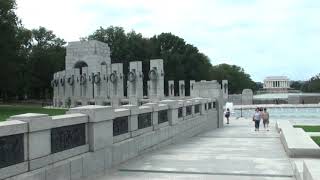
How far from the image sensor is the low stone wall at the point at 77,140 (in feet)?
25.5

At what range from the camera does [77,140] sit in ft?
33.3

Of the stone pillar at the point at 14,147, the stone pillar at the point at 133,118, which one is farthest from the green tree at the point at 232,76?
the stone pillar at the point at 14,147

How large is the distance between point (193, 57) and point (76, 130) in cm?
8870

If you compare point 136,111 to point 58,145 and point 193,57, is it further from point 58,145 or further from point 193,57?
point 193,57

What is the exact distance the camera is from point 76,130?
1015 cm

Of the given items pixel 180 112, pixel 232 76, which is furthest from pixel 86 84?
pixel 232 76

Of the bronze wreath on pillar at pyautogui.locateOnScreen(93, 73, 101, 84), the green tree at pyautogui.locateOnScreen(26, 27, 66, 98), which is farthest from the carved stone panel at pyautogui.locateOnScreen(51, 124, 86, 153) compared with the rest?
the green tree at pyautogui.locateOnScreen(26, 27, 66, 98)

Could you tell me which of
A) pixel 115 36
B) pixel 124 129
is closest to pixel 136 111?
pixel 124 129

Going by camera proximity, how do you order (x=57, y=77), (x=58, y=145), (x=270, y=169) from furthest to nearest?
1. (x=57, y=77)
2. (x=270, y=169)
3. (x=58, y=145)

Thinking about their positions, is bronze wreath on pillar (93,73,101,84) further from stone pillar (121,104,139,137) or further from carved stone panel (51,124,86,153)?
carved stone panel (51,124,86,153)

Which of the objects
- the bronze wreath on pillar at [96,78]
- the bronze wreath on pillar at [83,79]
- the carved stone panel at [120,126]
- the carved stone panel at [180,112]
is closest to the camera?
the carved stone panel at [120,126]

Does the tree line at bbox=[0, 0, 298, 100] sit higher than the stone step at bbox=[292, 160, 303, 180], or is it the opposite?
the tree line at bbox=[0, 0, 298, 100]

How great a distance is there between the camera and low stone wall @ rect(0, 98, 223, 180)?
25.5 ft

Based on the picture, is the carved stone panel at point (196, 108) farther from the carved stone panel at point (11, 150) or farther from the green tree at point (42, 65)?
the green tree at point (42, 65)
